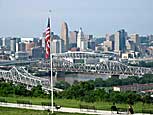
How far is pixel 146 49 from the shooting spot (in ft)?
495

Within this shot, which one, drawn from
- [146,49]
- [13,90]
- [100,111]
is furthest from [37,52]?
[100,111]

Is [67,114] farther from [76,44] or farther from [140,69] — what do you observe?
[76,44]

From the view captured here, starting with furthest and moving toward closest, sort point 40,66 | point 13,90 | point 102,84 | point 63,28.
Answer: point 63,28
point 40,66
point 102,84
point 13,90

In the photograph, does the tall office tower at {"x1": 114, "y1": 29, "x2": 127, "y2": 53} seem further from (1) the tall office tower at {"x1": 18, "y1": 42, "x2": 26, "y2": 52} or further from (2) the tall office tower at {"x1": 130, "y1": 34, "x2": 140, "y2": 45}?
(1) the tall office tower at {"x1": 18, "y1": 42, "x2": 26, "y2": 52}

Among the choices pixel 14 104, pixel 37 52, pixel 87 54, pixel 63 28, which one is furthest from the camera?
pixel 63 28

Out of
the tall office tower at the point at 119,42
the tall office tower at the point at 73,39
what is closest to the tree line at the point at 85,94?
the tall office tower at the point at 119,42

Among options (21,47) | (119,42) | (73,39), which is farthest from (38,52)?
(73,39)

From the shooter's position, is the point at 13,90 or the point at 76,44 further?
the point at 76,44

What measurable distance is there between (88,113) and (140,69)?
219 feet

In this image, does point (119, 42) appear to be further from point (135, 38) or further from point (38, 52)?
point (38, 52)

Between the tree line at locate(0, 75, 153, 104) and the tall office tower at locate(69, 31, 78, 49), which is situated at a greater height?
the tall office tower at locate(69, 31, 78, 49)

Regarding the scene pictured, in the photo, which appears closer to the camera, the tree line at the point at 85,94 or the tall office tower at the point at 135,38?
the tree line at the point at 85,94

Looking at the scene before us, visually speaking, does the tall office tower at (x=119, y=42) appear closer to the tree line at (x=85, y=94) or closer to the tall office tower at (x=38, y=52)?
the tall office tower at (x=38, y=52)

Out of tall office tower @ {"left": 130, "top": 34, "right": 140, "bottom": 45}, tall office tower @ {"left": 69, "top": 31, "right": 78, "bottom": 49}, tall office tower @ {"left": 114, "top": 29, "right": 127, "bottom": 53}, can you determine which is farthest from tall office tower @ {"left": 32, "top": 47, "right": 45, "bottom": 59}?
tall office tower @ {"left": 130, "top": 34, "right": 140, "bottom": 45}
